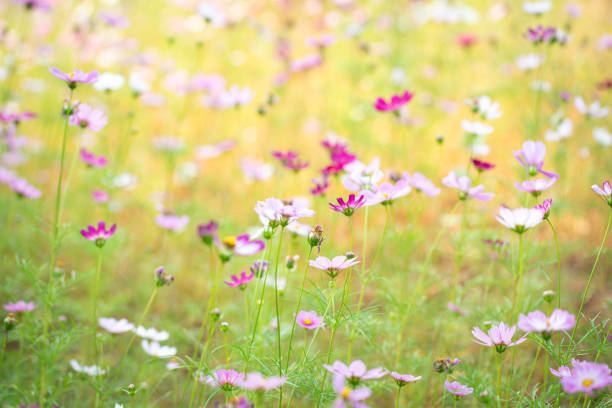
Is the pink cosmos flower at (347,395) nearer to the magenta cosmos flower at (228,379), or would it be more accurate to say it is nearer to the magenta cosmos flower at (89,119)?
the magenta cosmos flower at (228,379)

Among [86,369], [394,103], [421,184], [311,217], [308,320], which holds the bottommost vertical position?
[86,369]

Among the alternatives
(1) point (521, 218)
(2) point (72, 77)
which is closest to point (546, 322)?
(1) point (521, 218)

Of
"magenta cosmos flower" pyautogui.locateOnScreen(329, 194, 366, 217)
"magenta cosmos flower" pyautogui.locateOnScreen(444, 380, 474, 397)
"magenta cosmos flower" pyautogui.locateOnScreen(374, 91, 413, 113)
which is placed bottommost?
"magenta cosmos flower" pyautogui.locateOnScreen(444, 380, 474, 397)

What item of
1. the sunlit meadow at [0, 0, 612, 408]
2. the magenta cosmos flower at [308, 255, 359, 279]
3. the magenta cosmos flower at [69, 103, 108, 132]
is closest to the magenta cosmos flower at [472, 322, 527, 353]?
the sunlit meadow at [0, 0, 612, 408]

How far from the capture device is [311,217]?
1.85 m

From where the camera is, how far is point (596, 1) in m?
3.72

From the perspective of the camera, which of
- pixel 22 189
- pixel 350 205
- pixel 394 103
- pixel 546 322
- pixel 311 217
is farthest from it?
pixel 311 217

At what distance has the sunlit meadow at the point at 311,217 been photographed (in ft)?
3.52

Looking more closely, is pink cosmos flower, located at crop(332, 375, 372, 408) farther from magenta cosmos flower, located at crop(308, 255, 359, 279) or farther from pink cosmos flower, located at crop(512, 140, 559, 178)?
pink cosmos flower, located at crop(512, 140, 559, 178)

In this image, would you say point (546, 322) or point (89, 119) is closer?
point (546, 322)

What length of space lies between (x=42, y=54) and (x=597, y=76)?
3.56m

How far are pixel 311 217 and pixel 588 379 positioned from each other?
3.82 feet

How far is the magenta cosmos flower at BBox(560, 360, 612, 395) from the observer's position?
2.59 ft

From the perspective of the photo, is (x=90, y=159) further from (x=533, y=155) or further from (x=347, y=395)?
(x=533, y=155)
